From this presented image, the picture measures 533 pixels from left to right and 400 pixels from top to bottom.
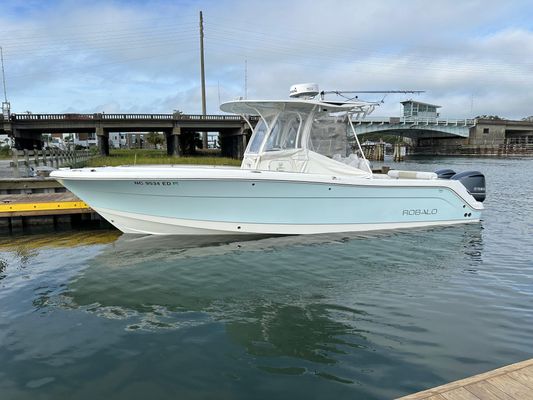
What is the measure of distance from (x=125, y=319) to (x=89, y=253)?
13.4 ft

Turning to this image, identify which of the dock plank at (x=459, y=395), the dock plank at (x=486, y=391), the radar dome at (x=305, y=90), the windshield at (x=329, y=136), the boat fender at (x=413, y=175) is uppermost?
the radar dome at (x=305, y=90)

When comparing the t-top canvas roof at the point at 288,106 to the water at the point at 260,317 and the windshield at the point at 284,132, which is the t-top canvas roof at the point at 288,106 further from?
the water at the point at 260,317

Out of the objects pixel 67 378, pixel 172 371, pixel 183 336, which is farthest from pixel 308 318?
pixel 67 378

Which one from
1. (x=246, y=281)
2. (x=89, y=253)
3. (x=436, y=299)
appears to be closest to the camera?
(x=436, y=299)

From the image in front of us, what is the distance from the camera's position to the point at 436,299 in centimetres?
599

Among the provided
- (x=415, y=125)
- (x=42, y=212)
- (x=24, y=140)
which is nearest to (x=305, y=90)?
(x=42, y=212)

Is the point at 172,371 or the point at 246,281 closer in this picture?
the point at 172,371

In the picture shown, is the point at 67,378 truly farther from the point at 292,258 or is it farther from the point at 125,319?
the point at 292,258

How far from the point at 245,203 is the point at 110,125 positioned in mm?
30840

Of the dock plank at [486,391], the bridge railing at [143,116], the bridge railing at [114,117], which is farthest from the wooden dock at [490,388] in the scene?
the bridge railing at [143,116]

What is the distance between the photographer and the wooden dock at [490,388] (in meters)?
2.94

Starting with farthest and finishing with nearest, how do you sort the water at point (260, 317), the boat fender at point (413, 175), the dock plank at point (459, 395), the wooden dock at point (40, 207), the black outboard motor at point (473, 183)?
the black outboard motor at point (473, 183), the wooden dock at point (40, 207), the boat fender at point (413, 175), the water at point (260, 317), the dock plank at point (459, 395)

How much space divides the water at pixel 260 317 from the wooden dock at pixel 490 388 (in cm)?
72

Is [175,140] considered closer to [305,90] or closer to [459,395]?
→ [305,90]
